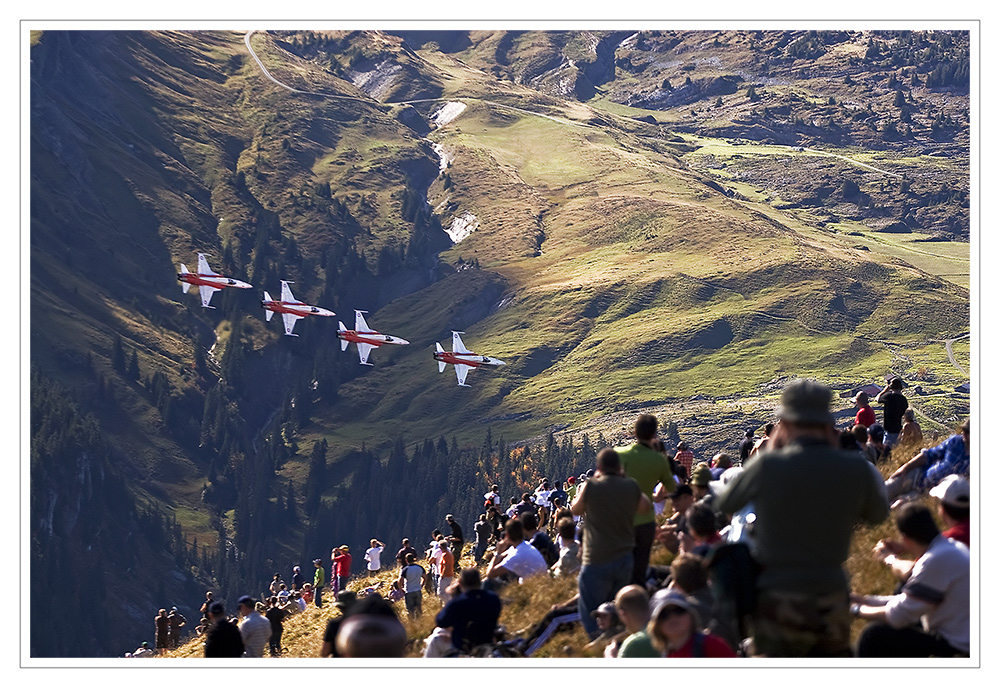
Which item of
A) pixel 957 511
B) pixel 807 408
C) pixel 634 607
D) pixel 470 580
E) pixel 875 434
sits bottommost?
pixel 470 580

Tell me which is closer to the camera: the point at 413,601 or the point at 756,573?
the point at 756,573

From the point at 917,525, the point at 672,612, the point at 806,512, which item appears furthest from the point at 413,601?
the point at 806,512

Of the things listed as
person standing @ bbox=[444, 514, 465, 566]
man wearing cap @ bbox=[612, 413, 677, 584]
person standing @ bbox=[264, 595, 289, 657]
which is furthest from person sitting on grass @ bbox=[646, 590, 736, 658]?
person standing @ bbox=[444, 514, 465, 566]

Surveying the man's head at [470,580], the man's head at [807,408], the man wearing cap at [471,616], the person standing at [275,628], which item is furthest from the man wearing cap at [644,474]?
the person standing at [275,628]

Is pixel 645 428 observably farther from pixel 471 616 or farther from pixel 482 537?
pixel 482 537

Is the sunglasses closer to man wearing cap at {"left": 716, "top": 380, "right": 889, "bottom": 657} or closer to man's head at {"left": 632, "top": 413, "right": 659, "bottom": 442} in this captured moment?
man wearing cap at {"left": 716, "top": 380, "right": 889, "bottom": 657}
